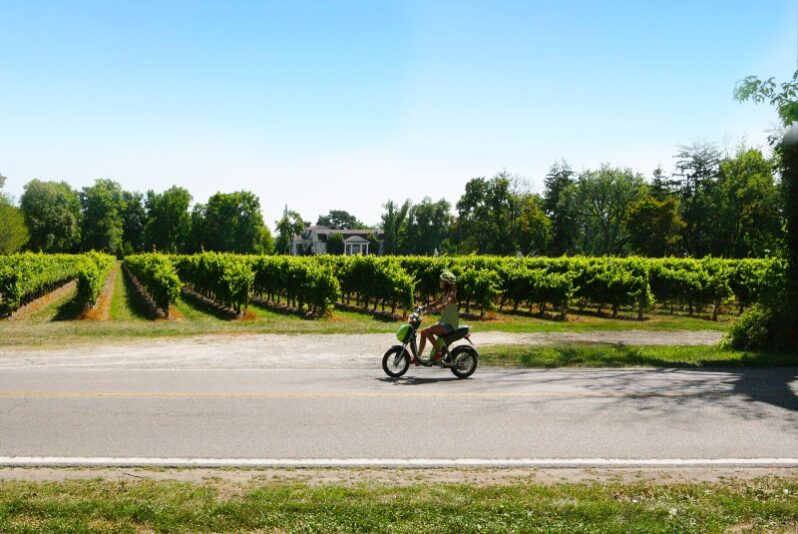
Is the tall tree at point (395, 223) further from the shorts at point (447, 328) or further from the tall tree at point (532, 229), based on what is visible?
the shorts at point (447, 328)

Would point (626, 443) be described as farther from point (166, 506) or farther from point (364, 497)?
point (166, 506)

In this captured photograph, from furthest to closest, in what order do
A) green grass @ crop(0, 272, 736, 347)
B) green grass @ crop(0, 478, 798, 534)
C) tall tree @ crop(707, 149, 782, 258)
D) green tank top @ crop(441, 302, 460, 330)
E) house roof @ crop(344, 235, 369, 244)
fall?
1. house roof @ crop(344, 235, 369, 244)
2. tall tree @ crop(707, 149, 782, 258)
3. green grass @ crop(0, 272, 736, 347)
4. green tank top @ crop(441, 302, 460, 330)
5. green grass @ crop(0, 478, 798, 534)

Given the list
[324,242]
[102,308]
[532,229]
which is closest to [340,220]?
[324,242]

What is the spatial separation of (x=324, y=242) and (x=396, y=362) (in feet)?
421

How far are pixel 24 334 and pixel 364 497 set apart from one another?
50.3 ft

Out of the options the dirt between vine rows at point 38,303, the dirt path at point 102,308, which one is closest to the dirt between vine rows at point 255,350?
the dirt path at point 102,308

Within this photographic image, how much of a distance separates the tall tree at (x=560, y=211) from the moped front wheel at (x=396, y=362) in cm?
8827

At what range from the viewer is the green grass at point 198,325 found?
17094 millimetres

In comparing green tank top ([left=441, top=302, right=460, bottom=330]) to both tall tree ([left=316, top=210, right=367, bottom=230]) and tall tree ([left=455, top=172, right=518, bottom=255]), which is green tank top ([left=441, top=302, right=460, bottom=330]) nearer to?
tall tree ([left=455, top=172, right=518, bottom=255])

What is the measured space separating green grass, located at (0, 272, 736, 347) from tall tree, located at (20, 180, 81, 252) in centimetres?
8783

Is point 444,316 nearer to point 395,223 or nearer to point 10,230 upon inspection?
point 10,230

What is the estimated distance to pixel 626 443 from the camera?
6.98 meters

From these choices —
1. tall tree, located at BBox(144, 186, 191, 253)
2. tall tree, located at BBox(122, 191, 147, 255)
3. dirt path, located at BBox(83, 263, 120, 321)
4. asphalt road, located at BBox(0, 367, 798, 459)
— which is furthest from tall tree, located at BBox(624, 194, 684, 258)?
tall tree, located at BBox(122, 191, 147, 255)

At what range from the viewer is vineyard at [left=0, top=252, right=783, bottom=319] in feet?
85.6
